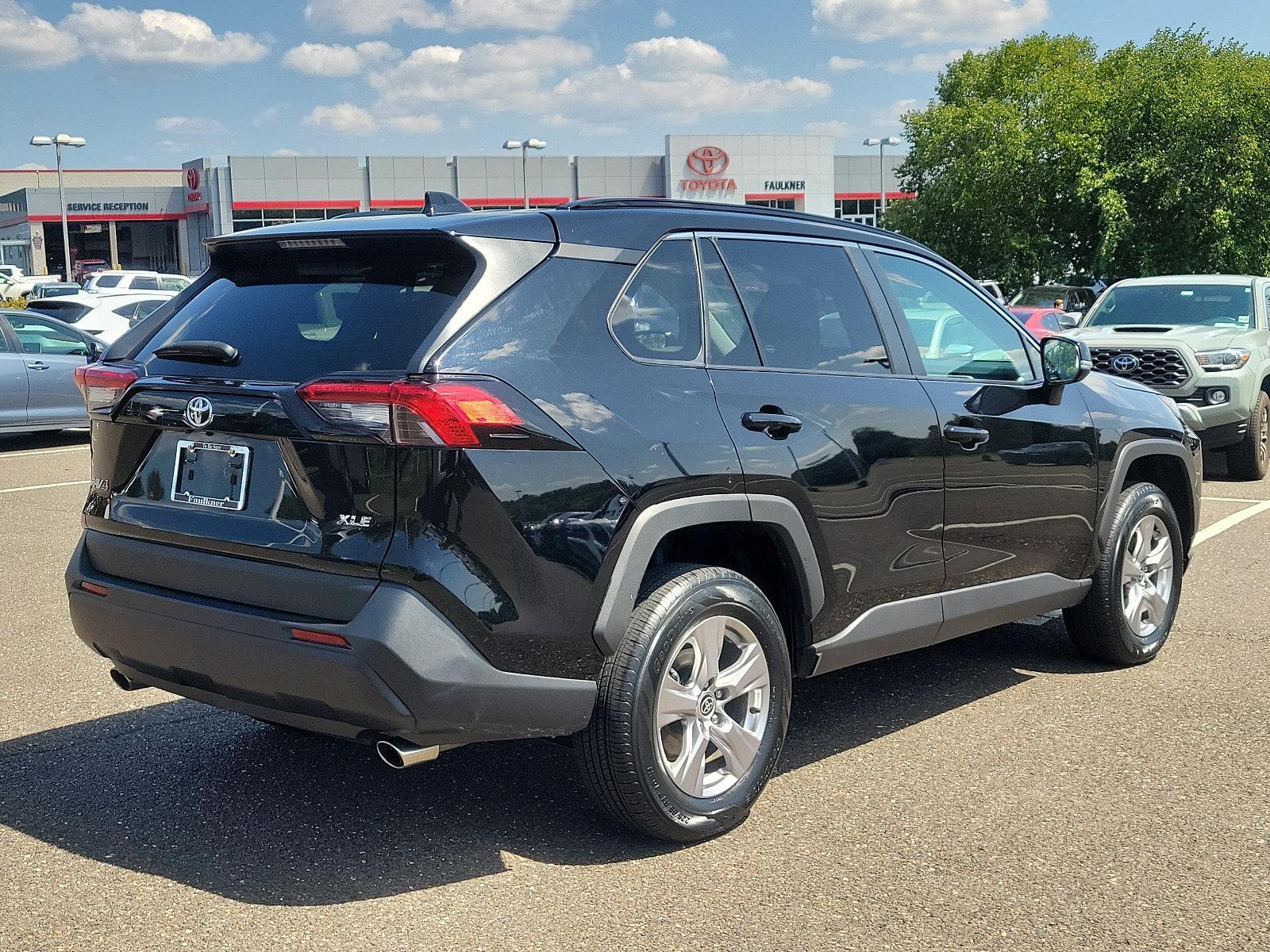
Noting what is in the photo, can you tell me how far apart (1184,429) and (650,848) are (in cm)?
345

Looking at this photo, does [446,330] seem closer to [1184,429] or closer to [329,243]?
[329,243]

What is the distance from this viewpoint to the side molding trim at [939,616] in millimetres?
4289

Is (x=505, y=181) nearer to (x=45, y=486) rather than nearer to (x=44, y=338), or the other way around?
(x=44, y=338)

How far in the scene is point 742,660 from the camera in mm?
3939

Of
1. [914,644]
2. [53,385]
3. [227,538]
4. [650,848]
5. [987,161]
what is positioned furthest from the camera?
[987,161]

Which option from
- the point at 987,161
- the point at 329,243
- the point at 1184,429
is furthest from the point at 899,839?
the point at 987,161

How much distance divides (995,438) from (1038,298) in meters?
20.3

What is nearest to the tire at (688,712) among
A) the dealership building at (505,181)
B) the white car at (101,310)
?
the white car at (101,310)

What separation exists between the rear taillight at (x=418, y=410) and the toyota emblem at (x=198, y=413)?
43 cm

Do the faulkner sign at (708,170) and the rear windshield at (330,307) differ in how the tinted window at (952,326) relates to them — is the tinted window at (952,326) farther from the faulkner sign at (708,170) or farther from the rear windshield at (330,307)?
the faulkner sign at (708,170)

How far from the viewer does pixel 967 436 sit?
4.68m

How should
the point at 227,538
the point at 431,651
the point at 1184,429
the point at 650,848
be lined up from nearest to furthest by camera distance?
the point at 431,651 < the point at 227,538 < the point at 650,848 < the point at 1184,429

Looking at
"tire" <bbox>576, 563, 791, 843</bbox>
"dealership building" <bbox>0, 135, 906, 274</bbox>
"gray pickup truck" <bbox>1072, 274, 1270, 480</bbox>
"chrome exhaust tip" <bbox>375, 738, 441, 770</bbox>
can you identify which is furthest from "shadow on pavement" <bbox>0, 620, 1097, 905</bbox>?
"dealership building" <bbox>0, 135, 906, 274</bbox>

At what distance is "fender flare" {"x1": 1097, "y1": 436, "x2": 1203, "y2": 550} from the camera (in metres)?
5.42
